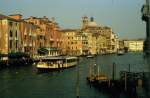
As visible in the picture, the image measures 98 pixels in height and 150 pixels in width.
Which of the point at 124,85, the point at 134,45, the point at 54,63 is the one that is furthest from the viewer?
the point at 134,45

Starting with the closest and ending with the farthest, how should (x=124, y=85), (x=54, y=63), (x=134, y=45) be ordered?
(x=124, y=85)
(x=54, y=63)
(x=134, y=45)

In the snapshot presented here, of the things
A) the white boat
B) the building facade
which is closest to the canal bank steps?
the white boat

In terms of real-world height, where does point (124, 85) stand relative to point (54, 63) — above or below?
below

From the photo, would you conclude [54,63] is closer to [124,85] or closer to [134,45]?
[124,85]

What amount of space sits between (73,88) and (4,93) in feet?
16.1

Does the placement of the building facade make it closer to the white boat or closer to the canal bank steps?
the white boat

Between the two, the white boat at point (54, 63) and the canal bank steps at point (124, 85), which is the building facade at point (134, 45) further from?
the canal bank steps at point (124, 85)

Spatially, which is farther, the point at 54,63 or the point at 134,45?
the point at 134,45

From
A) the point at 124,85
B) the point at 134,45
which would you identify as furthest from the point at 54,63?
the point at 134,45

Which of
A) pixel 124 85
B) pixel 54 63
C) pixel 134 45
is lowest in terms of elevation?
pixel 124 85

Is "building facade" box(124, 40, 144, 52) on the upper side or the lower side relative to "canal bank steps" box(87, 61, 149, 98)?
upper

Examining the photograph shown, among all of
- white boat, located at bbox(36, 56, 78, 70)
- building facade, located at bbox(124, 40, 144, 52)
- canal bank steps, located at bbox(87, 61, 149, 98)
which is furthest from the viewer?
building facade, located at bbox(124, 40, 144, 52)

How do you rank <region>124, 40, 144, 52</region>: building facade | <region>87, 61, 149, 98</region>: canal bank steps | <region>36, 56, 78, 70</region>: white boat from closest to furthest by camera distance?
1. <region>87, 61, 149, 98</region>: canal bank steps
2. <region>36, 56, 78, 70</region>: white boat
3. <region>124, 40, 144, 52</region>: building facade

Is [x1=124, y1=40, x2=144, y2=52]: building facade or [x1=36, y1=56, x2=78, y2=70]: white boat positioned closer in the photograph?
[x1=36, y1=56, x2=78, y2=70]: white boat
